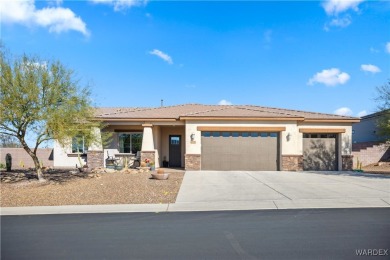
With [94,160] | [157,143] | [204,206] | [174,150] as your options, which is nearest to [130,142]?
[157,143]

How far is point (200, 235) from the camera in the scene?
21.5 ft

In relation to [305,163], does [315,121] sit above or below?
above

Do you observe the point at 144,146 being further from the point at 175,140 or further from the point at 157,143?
the point at 175,140

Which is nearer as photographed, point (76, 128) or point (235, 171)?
point (76, 128)

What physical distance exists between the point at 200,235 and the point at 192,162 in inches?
514

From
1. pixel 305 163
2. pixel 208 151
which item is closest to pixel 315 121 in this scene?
pixel 305 163

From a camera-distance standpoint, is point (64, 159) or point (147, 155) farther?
point (64, 159)

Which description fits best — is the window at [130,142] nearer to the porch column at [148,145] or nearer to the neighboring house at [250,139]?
the neighboring house at [250,139]

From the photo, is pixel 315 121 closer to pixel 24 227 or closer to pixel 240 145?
pixel 240 145

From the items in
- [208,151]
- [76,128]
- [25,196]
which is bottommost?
[25,196]

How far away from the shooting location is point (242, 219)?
8.01 metres

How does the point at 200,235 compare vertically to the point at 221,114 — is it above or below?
below

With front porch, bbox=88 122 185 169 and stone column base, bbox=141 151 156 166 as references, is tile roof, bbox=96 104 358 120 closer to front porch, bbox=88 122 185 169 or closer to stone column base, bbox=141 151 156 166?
front porch, bbox=88 122 185 169

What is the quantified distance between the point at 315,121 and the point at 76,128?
1478cm
